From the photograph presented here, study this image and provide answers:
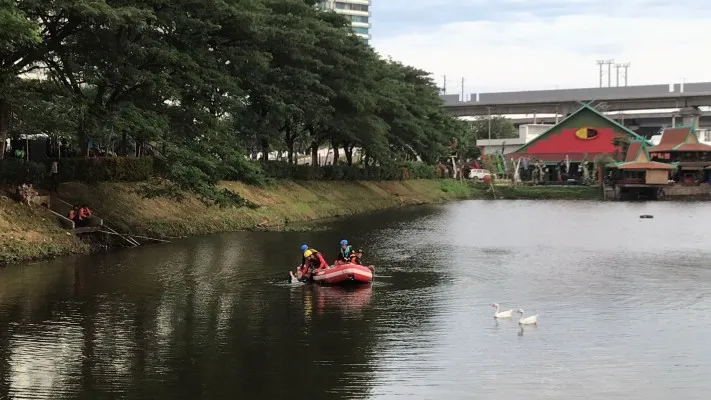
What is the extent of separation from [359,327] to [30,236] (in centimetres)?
1789

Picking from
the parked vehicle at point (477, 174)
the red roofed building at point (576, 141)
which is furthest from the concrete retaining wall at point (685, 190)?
the parked vehicle at point (477, 174)

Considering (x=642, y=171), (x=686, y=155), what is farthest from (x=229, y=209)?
(x=686, y=155)

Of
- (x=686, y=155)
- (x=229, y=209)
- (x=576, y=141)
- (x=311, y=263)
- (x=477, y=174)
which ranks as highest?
(x=576, y=141)

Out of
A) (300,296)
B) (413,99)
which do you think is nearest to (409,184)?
(413,99)

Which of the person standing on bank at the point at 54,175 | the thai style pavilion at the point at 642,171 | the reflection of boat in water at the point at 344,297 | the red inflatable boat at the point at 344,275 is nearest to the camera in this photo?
the reflection of boat in water at the point at 344,297

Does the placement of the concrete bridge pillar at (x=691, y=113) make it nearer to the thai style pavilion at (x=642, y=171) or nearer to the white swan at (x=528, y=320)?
the thai style pavilion at (x=642, y=171)

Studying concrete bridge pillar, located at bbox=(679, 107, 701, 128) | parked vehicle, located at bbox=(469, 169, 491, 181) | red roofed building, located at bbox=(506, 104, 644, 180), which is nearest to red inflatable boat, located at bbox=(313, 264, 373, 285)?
red roofed building, located at bbox=(506, 104, 644, 180)

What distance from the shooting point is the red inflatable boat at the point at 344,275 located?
85.9 ft

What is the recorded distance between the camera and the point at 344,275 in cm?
2625

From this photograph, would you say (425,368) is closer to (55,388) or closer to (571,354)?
(571,354)

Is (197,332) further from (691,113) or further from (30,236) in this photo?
(691,113)

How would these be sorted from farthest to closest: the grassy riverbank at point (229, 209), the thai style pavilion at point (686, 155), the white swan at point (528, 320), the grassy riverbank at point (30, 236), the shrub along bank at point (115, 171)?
the thai style pavilion at point (686, 155) < the grassy riverbank at point (229, 209) < the shrub along bank at point (115, 171) < the grassy riverbank at point (30, 236) < the white swan at point (528, 320)

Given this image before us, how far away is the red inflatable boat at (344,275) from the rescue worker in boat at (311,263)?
335 mm

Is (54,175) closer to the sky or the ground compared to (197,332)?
closer to the sky
